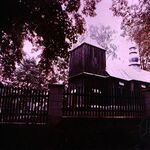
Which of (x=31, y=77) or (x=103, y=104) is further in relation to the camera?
(x=31, y=77)

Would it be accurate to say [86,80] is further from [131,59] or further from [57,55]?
[131,59]

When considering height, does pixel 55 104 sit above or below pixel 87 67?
below

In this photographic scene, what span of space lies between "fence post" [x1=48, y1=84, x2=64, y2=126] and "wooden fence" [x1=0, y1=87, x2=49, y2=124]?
203 millimetres

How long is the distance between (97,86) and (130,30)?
749 cm

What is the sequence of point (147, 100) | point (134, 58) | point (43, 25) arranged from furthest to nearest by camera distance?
point (134, 58) → point (43, 25) → point (147, 100)

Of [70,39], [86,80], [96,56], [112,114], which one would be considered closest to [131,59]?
[96,56]

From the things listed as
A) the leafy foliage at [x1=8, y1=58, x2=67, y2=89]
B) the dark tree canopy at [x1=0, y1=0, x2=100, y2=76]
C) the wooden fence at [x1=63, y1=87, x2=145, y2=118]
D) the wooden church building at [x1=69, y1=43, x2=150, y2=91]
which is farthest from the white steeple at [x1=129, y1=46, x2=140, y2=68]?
the wooden fence at [x1=63, y1=87, x2=145, y2=118]

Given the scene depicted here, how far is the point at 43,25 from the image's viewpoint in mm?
12539

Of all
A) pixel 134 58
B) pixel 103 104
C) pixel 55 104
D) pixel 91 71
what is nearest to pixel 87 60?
pixel 91 71

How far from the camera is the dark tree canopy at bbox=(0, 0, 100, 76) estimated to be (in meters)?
11.6

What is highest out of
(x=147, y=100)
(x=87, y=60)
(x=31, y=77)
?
(x=87, y=60)

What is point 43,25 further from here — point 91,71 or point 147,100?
point 91,71

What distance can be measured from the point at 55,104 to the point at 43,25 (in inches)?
259

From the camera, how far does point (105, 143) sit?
24.8 ft
